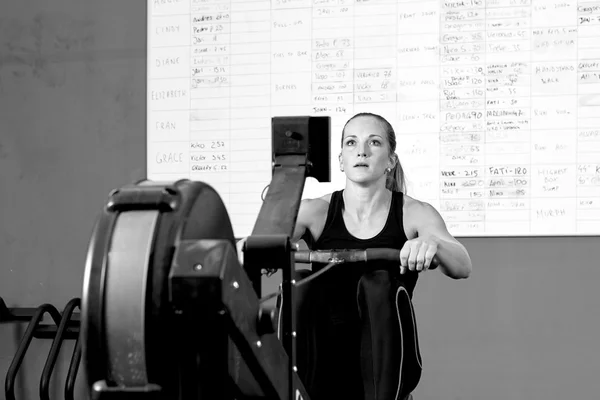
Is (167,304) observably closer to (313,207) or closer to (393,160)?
(313,207)

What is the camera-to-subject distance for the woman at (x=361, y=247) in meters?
1.70

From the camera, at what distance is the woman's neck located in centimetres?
244

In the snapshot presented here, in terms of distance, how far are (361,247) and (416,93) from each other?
4.06ft

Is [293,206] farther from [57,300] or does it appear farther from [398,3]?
[57,300]

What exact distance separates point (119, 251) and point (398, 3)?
258 cm

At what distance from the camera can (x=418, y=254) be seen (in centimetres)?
Answer: 153

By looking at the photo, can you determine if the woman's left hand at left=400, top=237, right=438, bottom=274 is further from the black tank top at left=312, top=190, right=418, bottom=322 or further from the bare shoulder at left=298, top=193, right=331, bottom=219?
the bare shoulder at left=298, top=193, right=331, bottom=219

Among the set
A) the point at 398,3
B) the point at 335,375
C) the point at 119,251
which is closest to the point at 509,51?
the point at 398,3

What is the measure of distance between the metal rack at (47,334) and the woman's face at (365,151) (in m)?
1.49

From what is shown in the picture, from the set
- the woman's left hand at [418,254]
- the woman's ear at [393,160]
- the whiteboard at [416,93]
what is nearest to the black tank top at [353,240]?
the woman's ear at [393,160]

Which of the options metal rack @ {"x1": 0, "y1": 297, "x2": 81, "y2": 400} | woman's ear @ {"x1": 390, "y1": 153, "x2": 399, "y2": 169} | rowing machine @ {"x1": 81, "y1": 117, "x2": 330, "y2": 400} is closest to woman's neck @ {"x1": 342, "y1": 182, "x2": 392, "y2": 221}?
woman's ear @ {"x1": 390, "y1": 153, "x2": 399, "y2": 169}

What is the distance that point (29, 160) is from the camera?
3.78 meters

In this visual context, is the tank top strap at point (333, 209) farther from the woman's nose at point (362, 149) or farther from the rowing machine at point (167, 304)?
the rowing machine at point (167, 304)

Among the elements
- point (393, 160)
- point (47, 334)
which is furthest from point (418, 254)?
point (47, 334)
